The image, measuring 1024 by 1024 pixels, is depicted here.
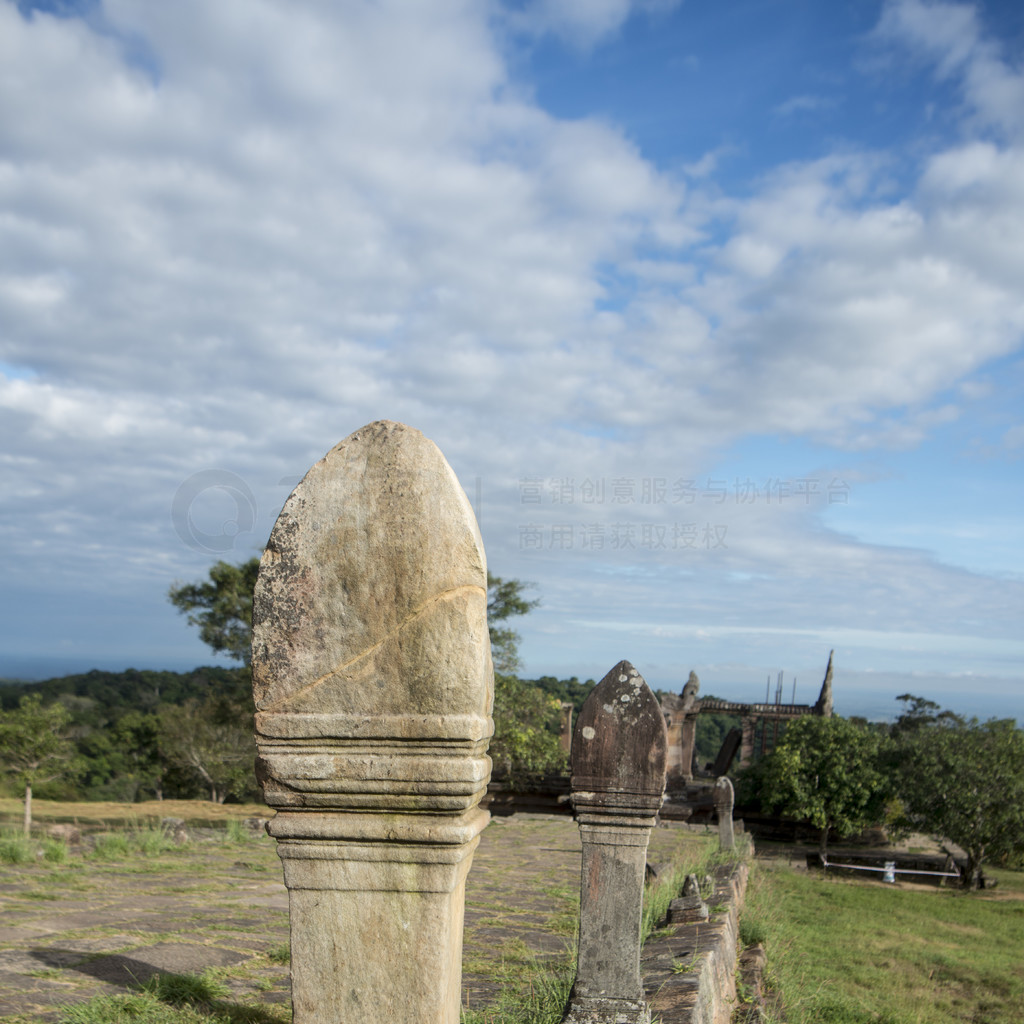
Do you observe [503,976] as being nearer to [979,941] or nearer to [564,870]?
[564,870]

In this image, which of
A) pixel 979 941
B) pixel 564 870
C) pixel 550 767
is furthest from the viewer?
pixel 550 767

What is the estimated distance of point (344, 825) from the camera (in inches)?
78.0

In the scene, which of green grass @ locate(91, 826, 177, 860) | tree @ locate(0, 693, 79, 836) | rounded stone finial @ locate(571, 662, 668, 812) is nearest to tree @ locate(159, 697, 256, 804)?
tree @ locate(0, 693, 79, 836)

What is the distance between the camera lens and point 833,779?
20125mm

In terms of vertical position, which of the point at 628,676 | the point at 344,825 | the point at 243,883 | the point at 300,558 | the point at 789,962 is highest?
the point at 300,558

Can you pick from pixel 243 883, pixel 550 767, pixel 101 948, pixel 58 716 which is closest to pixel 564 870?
pixel 243 883

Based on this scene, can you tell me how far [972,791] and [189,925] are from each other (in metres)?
18.4

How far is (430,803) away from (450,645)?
0.39 metres

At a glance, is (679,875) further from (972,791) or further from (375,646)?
(972,791)

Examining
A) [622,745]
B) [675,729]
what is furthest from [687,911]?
[675,729]

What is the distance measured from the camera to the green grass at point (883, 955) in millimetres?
6536

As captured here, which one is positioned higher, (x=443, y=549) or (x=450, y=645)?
(x=443, y=549)

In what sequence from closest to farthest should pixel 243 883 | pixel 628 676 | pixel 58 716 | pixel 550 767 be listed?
pixel 628 676 < pixel 243 883 < pixel 58 716 < pixel 550 767

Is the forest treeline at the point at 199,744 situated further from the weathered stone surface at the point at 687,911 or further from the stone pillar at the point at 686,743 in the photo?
the weathered stone surface at the point at 687,911
